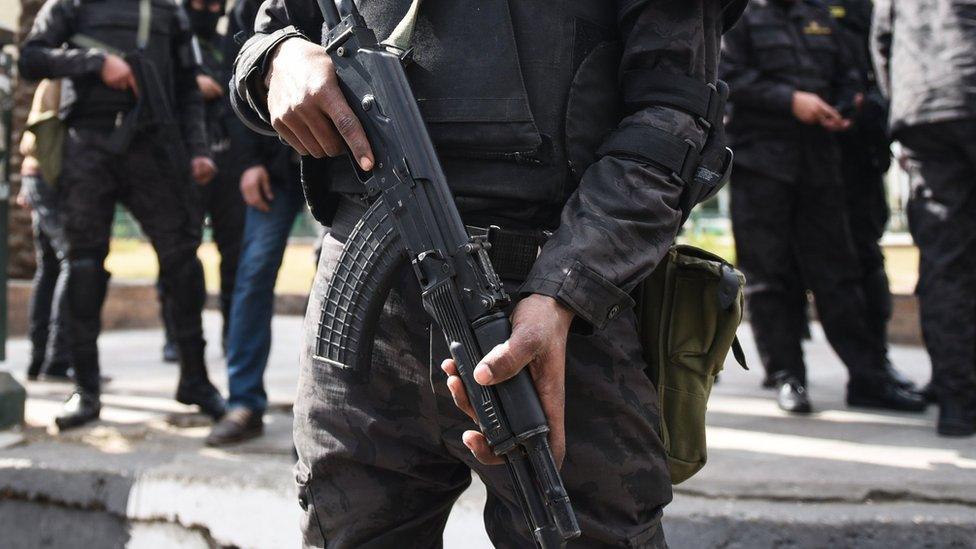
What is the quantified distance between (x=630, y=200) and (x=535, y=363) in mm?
238

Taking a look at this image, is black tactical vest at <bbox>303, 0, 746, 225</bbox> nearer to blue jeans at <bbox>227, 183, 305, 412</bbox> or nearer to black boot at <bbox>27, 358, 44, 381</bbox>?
blue jeans at <bbox>227, 183, 305, 412</bbox>

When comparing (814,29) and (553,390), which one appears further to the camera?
(814,29)

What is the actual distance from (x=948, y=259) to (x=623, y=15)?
255 centimetres

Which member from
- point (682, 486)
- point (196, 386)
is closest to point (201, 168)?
point (196, 386)

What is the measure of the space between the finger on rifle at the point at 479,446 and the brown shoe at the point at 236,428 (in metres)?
2.31

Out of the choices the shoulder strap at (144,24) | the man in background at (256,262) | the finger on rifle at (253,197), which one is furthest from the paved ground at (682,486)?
the shoulder strap at (144,24)

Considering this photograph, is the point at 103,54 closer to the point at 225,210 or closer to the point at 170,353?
the point at 225,210

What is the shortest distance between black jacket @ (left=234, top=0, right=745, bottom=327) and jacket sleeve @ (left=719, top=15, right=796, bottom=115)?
8.43 feet

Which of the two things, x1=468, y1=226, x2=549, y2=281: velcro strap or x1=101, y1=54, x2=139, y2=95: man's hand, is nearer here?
x1=468, y1=226, x2=549, y2=281: velcro strap

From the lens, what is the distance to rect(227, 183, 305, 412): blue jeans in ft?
11.6

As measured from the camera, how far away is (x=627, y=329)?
1.44 m

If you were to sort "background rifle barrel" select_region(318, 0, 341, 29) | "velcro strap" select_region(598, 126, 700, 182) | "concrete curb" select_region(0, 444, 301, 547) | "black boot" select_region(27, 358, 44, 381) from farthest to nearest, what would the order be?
"black boot" select_region(27, 358, 44, 381)
"concrete curb" select_region(0, 444, 301, 547)
"background rifle barrel" select_region(318, 0, 341, 29)
"velcro strap" select_region(598, 126, 700, 182)

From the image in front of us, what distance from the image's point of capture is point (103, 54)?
12.5 ft

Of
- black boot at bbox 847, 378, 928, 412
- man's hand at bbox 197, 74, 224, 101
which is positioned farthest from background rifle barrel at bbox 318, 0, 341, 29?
man's hand at bbox 197, 74, 224, 101
